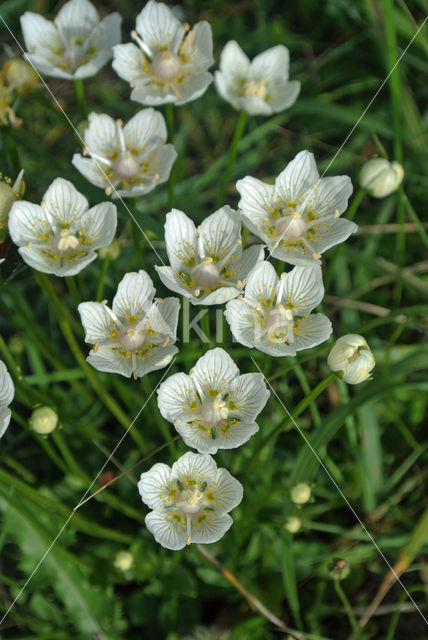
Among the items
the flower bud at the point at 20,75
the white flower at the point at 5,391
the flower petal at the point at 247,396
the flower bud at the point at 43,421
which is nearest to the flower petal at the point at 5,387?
the white flower at the point at 5,391

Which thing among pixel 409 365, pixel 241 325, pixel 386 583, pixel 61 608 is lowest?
pixel 386 583

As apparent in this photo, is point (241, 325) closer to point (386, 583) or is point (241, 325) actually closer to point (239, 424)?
point (239, 424)

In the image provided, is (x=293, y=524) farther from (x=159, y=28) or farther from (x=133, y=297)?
(x=159, y=28)

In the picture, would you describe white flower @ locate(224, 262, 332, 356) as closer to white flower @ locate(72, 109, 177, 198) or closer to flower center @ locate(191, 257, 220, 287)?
flower center @ locate(191, 257, 220, 287)

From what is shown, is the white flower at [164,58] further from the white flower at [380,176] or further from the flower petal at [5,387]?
the flower petal at [5,387]

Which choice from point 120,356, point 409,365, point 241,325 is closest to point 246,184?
point 241,325

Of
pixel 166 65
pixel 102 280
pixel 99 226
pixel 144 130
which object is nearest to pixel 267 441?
pixel 102 280
